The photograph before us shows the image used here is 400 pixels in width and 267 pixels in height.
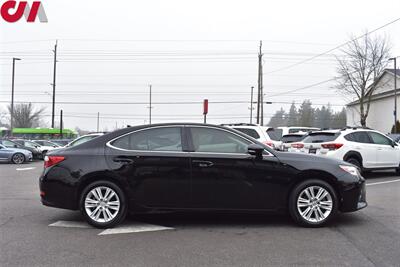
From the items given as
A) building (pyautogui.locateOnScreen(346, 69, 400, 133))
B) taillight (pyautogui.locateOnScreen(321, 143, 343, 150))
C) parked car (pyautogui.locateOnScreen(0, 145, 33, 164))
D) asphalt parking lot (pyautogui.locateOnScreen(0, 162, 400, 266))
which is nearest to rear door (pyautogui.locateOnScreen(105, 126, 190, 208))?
asphalt parking lot (pyautogui.locateOnScreen(0, 162, 400, 266))

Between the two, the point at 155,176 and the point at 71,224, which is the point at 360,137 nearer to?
the point at 155,176

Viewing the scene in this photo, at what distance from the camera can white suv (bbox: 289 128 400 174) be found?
11711mm

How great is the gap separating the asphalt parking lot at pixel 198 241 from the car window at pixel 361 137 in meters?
4.92

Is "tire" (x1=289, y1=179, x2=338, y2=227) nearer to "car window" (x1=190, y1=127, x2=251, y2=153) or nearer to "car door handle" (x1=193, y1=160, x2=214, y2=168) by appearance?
"car window" (x1=190, y1=127, x2=251, y2=153)

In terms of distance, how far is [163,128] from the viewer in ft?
20.6

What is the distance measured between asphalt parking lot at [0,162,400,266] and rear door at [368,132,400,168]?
210 inches

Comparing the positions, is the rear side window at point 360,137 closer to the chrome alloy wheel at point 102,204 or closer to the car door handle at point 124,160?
the car door handle at point 124,160

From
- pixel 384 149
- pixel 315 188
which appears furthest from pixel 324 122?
pixel 315 188

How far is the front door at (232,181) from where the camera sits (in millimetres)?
6016

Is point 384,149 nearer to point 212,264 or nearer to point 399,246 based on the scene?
point 399,246

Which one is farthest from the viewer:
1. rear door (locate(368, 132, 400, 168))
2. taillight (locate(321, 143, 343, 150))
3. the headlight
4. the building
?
the building

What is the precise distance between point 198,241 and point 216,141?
160 cm

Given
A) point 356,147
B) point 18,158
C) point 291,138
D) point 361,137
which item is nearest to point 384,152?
point 361,137

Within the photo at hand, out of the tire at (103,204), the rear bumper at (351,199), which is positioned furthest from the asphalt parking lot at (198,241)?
the rear bumper at (351,199)
